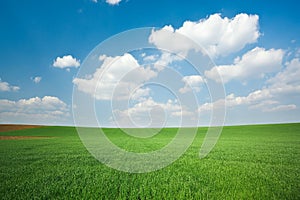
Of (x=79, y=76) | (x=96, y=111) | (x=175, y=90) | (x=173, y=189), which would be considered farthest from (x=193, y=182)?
(x=175, y=90)

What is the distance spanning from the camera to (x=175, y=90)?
677 inches

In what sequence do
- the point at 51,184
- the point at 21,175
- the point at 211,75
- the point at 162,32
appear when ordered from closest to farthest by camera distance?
the point at 51,184 < the point at 21,175 < the point at 211,75 < the point at 162,32

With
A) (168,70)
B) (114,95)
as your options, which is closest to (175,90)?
(168,70)

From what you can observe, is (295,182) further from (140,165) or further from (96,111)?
(96,111)

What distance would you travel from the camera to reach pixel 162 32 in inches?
661

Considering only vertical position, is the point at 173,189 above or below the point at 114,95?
below

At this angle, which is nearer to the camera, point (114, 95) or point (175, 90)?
point (114, 95)

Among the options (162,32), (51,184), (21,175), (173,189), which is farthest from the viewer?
(162,32)

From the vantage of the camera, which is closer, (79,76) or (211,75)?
(79,76)

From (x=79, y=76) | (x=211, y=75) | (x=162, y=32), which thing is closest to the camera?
(x=79, y=76)

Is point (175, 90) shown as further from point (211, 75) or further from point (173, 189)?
point (173, 189)

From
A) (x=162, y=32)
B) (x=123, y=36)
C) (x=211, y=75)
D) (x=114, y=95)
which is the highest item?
(x=162, y=32)

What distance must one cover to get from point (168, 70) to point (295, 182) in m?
10.7

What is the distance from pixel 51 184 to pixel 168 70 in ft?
37.0
